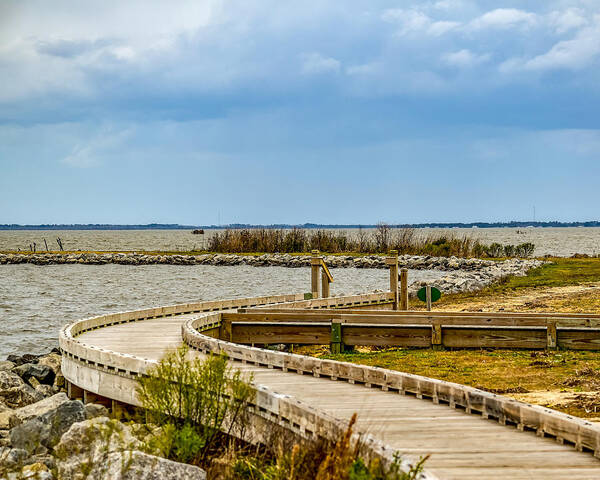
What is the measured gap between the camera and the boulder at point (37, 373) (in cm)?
1653

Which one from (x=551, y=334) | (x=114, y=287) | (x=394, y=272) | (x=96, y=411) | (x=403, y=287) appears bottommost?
(x=114, y=287)

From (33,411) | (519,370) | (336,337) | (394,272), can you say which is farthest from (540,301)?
(33,411)

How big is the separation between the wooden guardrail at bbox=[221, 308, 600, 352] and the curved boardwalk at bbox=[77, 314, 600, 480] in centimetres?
523

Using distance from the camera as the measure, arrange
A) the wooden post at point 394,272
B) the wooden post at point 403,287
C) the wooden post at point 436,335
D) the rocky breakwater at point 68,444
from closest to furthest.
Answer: the rocky breakwater at point 68,444, the wooden post at point 436,335, the wooden post at point 394,272, the wooden post at point 403,287

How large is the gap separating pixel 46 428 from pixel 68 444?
216cm

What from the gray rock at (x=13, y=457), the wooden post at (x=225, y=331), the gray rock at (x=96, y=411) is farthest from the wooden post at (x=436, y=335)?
the gray rock at (x=13, y=457)

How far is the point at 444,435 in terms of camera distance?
7617mm

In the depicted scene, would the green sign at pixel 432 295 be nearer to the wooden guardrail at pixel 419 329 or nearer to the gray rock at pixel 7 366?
the wooden guardrail at pixel 419 329

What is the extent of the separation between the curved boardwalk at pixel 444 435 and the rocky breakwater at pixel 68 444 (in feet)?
6.59

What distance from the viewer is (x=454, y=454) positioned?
6984mm

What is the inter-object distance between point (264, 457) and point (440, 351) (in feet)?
26.2

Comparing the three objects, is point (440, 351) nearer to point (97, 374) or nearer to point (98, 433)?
point (97, 374)

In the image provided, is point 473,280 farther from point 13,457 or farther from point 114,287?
point 13,457

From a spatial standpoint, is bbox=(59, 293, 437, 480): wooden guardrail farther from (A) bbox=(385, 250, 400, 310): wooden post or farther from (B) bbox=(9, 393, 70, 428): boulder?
(B) bbox=(9, 393, 70, 428): boulder
